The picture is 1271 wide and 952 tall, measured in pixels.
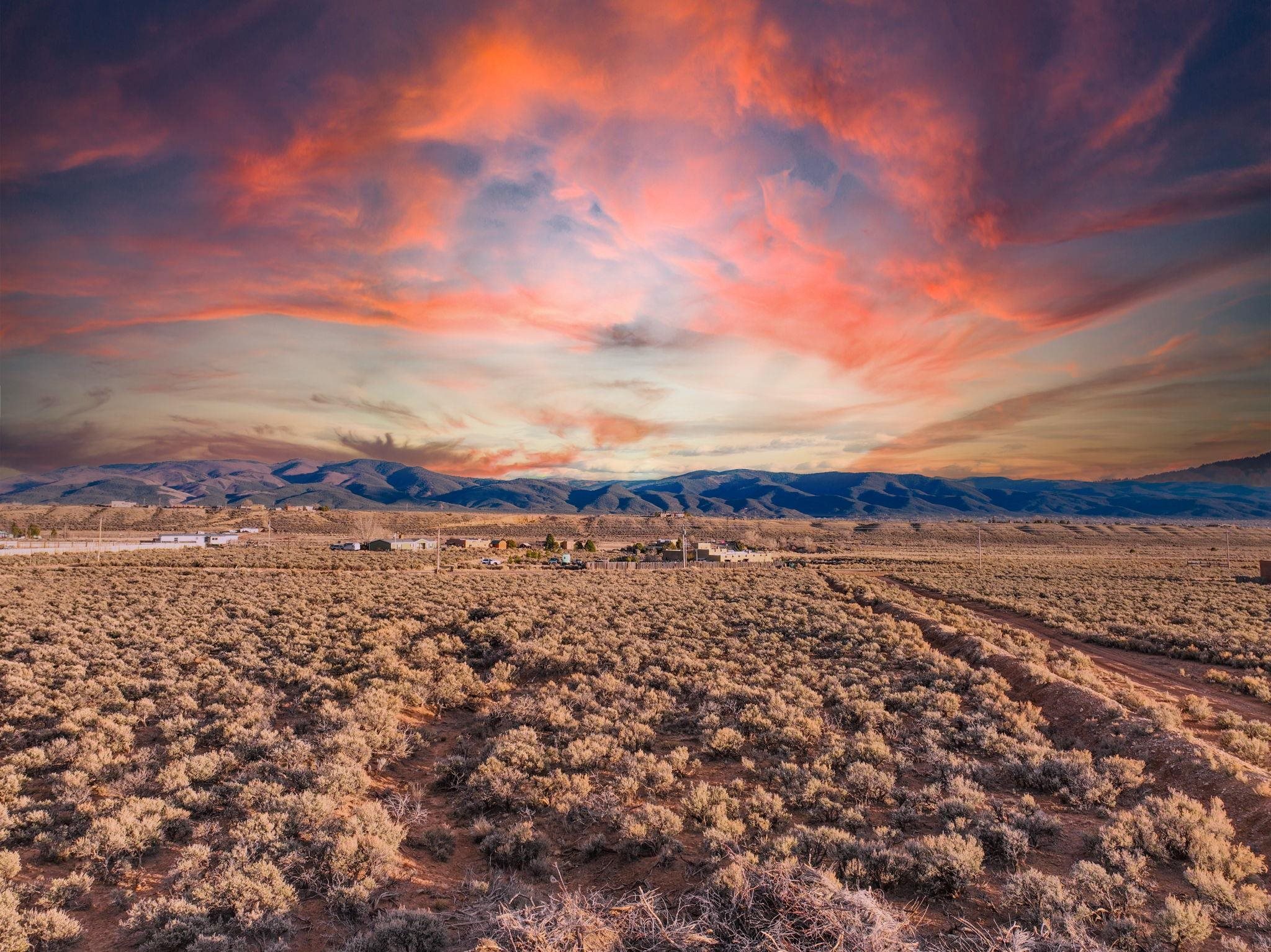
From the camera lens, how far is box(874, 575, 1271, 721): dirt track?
1438 cm

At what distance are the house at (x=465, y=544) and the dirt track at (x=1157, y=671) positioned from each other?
6325 cm

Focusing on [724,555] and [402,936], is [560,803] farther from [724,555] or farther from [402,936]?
[724,555]

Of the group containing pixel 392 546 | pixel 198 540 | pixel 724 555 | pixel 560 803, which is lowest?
pixel 724 555

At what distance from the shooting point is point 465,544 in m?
79.3

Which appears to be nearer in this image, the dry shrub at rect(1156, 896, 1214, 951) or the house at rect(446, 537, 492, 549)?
the dry shrub at rect(1156, 896, 1214, 951)

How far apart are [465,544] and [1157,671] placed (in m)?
72.8

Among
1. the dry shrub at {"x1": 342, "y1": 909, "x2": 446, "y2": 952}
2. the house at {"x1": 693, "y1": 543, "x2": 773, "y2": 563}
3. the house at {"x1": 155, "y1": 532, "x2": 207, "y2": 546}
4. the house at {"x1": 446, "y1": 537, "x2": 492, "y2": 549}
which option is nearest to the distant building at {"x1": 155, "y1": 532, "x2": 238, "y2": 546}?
the house at {"x1": 155, "y1": 532, "x2": 207, "y2": 546}

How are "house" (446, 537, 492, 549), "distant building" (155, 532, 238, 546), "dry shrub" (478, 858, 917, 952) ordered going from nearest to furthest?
1. "dry shrub" (478, 858, 917, 952)
2. "distant building" (155, 532, 238, 546)
3. "house" (446, 537, 492, 549)

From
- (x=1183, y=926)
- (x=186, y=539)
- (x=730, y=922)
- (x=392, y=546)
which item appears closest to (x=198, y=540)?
(x=186, y=539)

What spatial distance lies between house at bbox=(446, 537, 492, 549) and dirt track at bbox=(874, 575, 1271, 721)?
6325cm

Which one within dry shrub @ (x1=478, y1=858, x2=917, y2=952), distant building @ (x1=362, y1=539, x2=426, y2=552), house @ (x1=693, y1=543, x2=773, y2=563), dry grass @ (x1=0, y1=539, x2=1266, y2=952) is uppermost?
dry shrub @ (x1=478, y1=858, x2=917, y2=952)

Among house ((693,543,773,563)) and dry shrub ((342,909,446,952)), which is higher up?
dry shrub ((342,909,446,952))

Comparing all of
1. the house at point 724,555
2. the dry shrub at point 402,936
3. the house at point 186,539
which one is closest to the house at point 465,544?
the house at point 724,555

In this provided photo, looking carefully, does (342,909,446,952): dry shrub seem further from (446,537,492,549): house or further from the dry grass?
(446,537,492,549): house
